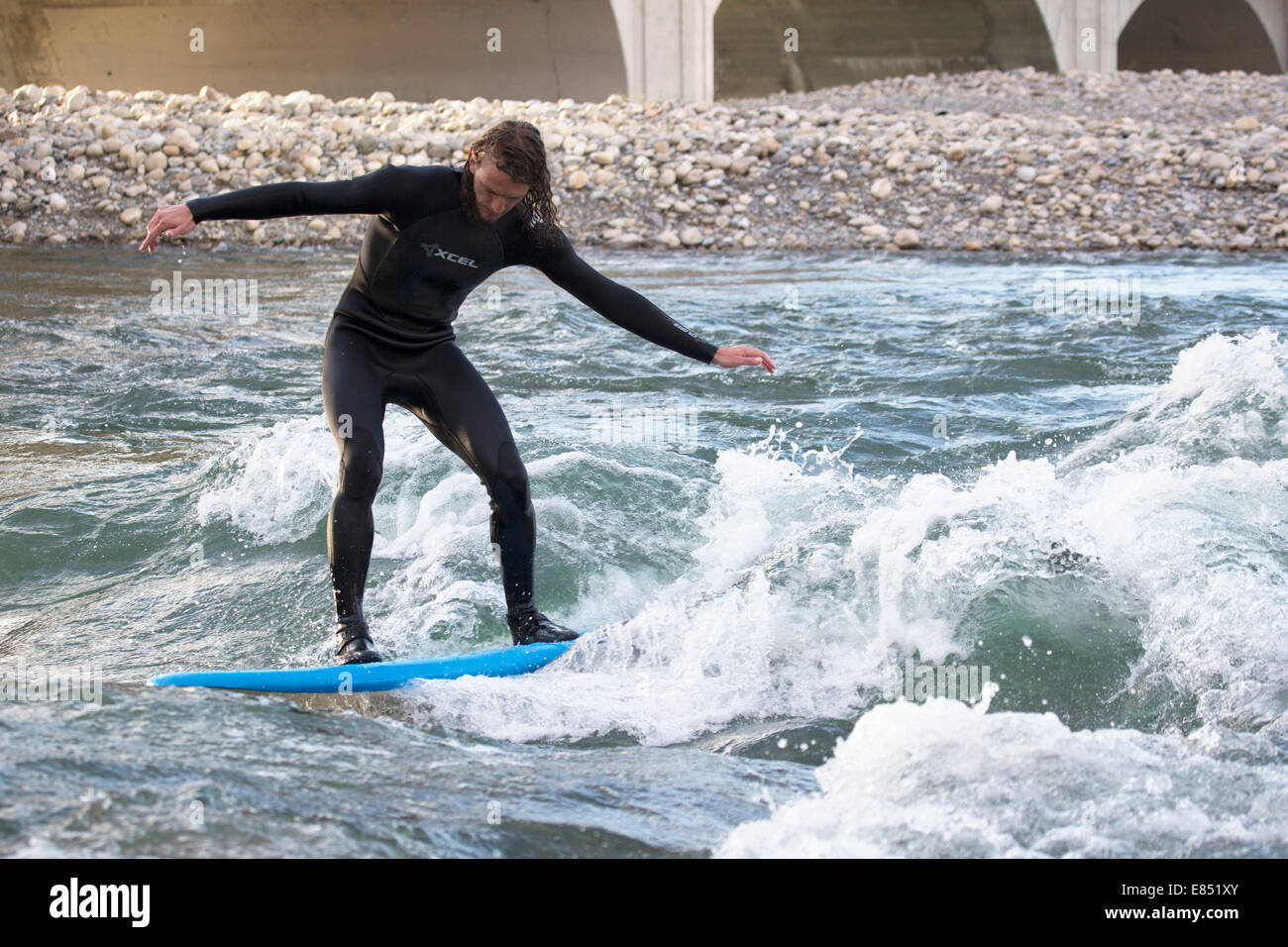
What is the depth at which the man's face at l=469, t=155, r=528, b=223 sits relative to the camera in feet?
12.6

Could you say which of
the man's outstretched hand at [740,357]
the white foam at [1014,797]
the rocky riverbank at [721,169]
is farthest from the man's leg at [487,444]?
the rocky riverbank at [721,169]

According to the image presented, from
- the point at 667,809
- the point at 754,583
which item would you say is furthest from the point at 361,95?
the point at 667,809

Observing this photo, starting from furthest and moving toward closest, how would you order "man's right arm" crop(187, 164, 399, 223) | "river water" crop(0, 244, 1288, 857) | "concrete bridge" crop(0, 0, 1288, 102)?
1. "concrete bridge" crop(0, 0, 1288, 102)
2. "man's right arm" crop(187, 164, 399, 223)
3. "river water" crop(0, 244, 1288, 857)

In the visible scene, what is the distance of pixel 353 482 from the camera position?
3951 mm

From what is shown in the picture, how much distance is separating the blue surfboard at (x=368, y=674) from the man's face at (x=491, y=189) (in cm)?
137

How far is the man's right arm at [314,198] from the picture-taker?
12.9 feet

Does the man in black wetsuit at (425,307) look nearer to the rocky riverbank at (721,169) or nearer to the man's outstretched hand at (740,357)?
the man's outstretched hand at (740,357)

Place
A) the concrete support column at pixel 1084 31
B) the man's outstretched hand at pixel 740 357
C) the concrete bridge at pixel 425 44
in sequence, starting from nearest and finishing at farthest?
the man's outstretched hand at pixel 740 357, the concrete bridge at pixel 425 44, the concrete support column at pixel 1084 31

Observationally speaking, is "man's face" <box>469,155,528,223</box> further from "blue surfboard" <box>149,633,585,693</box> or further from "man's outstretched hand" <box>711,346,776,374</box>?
→ "blue surfboard" <box>149,633,585,693</box>

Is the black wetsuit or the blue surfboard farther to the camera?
the black wetsuit

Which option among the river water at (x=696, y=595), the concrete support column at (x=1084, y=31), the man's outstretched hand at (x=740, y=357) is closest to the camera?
the river water at (x=696, y=595)

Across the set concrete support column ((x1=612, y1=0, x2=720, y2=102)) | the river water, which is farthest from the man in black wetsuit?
concrete support column ((x1=612, y1=0, x2=720, y2=102))

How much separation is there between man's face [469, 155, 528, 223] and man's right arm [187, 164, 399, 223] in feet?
0.85
